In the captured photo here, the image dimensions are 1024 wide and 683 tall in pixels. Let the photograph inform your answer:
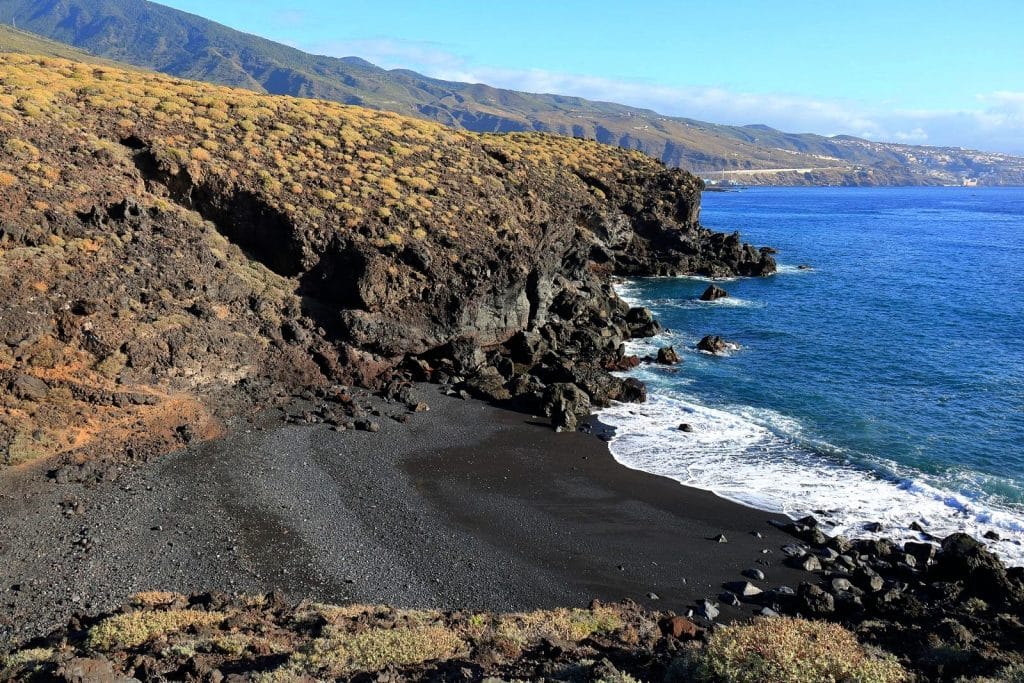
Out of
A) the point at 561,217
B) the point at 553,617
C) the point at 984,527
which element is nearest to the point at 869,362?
the point at 984,527

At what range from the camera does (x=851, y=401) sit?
35438mm

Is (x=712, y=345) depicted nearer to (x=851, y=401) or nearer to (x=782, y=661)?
(x=851, y=401)

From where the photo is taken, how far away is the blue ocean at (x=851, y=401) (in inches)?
1003

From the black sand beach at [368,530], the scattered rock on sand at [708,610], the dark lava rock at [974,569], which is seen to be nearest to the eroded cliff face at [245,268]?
the black sand beach at [368,530]

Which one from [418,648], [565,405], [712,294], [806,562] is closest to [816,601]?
[806,562]

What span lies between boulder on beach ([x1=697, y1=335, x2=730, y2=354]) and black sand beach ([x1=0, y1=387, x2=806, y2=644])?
774 inches

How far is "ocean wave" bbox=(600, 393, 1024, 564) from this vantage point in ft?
77.6

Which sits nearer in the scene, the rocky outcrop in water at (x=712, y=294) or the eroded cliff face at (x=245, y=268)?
the eroded cliff face at (x=245, y=268)

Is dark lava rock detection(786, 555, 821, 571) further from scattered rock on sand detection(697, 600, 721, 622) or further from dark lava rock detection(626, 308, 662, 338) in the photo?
dark lava rock detection(626, 308, 662, 338)

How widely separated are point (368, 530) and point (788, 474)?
17428mm

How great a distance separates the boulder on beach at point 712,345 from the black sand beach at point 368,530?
64.5ft

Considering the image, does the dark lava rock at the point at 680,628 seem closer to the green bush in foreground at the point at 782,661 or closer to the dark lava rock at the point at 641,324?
the green bush in foreground at the point at 782,661

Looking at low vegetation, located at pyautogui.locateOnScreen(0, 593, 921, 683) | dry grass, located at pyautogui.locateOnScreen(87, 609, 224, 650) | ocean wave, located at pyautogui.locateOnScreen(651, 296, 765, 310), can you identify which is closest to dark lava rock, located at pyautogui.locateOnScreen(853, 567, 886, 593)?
low vegetation, located at pyautogui.locateOnScreen(0, 593, 921, 683)

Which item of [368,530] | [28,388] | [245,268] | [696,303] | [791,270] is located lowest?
[368,530]
